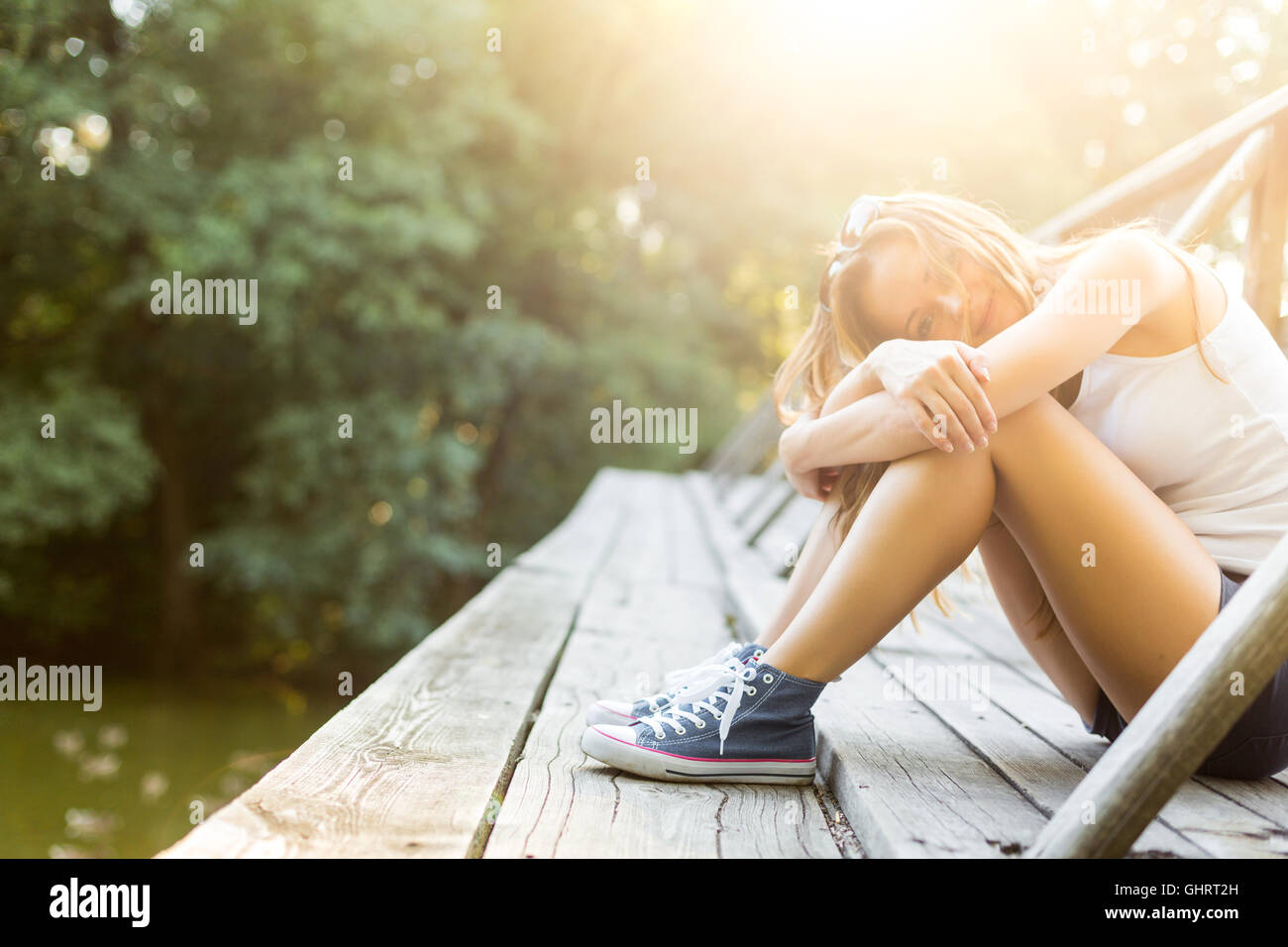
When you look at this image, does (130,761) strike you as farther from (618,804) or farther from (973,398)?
(973,398)

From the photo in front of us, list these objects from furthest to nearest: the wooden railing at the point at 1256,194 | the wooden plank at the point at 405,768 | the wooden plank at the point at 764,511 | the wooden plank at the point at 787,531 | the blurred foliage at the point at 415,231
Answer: the blurred foliage at the point at 415,231, the wooden plank at the point at 764,511, the wooden plank at the point at 787,531, the wooden railing at the point at 1256,194, the wooden plank at the point at 405,768

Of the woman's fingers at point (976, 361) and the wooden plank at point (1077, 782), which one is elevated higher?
the woman's fingers at point (976, 361)

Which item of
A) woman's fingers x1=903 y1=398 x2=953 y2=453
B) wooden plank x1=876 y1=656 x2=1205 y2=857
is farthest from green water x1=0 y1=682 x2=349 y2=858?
woman's fingers x1=903 y1=398 x2=953 y2=453

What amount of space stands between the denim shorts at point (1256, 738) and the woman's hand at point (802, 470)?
54cm

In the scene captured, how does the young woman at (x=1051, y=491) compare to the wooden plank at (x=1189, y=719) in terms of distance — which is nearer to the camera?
the wooden plank at (x=1189, y=719)

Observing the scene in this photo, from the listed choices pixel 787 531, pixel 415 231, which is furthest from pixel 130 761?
pixel 787 531

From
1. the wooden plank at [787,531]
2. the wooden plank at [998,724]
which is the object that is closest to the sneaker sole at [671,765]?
the wooden plank at [998,724]

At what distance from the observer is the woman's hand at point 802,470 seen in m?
1.54

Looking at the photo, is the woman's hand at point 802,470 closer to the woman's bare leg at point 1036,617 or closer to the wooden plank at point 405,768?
the woman's bare leg at point 1036,617

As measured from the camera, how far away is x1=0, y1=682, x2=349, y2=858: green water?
735 cm

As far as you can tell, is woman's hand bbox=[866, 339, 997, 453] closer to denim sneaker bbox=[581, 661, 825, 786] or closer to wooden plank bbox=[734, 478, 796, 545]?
denim sneaker bbox=[581, 661, 825, 786]
